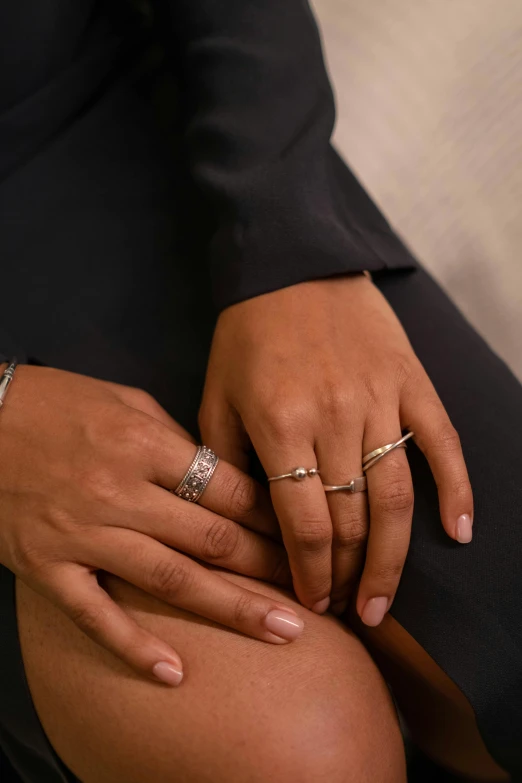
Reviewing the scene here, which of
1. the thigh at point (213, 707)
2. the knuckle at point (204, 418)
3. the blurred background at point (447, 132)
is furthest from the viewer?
the blurred background at point (447, 132)

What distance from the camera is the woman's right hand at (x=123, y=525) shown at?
530mm

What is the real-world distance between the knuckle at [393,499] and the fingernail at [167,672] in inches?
9.1

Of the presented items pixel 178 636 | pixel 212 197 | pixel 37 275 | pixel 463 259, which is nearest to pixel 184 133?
pixel 212 197

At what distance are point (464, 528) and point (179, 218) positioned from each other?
0.51 metres

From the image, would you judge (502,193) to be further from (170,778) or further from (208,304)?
(170,778)

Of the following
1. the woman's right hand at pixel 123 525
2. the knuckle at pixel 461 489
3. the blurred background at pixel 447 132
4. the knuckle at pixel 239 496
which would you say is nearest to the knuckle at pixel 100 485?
the woman's right hand at pixel 123 525

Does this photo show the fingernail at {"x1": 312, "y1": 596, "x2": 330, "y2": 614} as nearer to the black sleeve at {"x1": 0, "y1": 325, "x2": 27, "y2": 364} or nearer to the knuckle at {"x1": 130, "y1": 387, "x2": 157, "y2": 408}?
the knuckle at {"x1": 130, "y1": 387, "x2": 157, "y2": 408}

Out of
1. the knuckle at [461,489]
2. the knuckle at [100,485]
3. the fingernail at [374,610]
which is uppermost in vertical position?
the knuckle at [461,489]

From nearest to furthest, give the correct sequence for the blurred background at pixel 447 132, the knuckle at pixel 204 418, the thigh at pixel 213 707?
1. the thigh at pixel 213 707
2. the knuckle at pixel 204 418
3. the blurred background at pixel 447 132

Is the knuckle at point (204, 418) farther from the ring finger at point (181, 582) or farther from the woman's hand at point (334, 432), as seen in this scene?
the ring finger at point (181, 582)

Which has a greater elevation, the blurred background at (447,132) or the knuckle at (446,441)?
the blurred background at (447,132)

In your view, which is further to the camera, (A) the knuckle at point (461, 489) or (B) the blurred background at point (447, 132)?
(B) the blurred background at point (447, 132)

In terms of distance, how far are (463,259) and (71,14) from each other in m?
0.65

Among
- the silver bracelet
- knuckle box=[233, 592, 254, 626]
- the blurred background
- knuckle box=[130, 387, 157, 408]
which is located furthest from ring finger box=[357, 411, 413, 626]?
the blurred background
